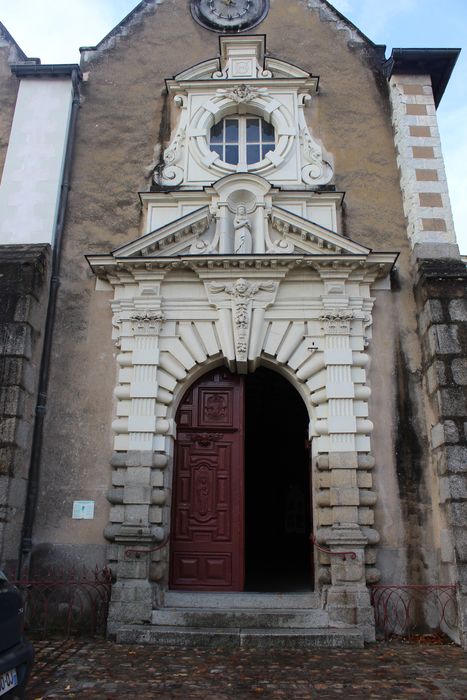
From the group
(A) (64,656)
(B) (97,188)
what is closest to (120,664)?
(A) (64,656)

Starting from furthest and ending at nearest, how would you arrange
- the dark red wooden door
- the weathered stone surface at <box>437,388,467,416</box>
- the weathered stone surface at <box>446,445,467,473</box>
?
the dark red wooden door < the weathered stone surface at <box>437,388,467,416</box> < the weathered stone surface at <box>446,445,467,473</box>

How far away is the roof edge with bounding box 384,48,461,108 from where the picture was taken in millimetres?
9594

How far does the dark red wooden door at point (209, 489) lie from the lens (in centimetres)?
781

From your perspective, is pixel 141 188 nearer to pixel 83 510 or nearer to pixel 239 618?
pixel 83 510

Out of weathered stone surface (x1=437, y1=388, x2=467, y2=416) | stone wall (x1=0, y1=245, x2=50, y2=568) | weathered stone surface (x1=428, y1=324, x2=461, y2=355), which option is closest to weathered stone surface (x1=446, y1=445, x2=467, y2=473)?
weathered stone surface (x1=437, y1=388, x2=467, y2=416)

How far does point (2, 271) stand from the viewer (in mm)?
8133

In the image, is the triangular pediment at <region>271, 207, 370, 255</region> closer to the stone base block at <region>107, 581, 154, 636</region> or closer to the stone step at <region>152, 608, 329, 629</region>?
the stone step at <region>152, 608, 329, 629</region>

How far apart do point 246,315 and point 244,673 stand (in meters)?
4.39

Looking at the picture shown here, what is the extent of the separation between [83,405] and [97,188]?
3530 mm

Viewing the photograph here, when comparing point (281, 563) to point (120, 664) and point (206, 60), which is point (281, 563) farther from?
point (206, 60)

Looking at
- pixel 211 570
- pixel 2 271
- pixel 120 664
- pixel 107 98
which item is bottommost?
pixel 120 664

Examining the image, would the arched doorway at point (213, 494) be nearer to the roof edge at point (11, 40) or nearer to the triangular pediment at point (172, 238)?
the triangular pediment at point (172, 238)

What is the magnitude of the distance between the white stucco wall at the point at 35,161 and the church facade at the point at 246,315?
28cm

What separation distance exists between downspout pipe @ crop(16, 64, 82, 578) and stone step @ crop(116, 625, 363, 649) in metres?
1.90
